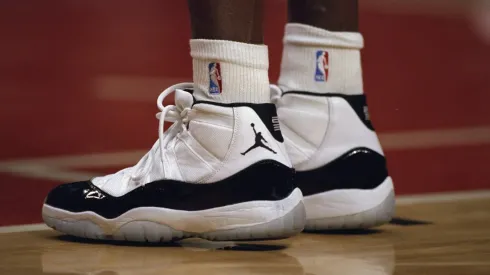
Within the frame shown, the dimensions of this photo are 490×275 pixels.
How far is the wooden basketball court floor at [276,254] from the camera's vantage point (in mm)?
918

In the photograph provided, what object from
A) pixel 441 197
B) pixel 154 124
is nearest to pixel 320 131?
pixel 154 124

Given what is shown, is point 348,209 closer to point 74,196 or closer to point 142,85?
point 74,196

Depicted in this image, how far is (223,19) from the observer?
41.8 inches

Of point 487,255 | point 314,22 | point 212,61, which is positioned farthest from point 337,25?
point 487,255

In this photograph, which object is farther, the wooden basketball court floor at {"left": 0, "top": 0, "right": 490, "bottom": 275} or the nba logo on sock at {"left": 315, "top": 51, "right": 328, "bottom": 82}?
the nba logo on sock at {"left": 315, "top": 51, "right": 328, "bottom": 82}

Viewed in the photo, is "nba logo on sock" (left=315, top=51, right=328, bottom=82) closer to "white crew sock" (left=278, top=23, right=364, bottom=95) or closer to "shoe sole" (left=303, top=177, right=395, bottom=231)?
"white crew sock" (left=278, top=23, right=364, bottom=95)

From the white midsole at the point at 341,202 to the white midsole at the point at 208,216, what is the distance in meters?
0.16

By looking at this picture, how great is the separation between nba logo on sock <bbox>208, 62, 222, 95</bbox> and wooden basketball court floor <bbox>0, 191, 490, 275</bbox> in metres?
0.21

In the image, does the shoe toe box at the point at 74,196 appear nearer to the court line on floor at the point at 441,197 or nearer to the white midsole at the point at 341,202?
the white midsole at the point at 341,202

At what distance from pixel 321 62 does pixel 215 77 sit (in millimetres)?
249

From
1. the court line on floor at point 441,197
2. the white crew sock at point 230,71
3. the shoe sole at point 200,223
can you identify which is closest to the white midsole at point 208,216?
the shoe sole at point 200,223

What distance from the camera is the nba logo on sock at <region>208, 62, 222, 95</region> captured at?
1.06 metres

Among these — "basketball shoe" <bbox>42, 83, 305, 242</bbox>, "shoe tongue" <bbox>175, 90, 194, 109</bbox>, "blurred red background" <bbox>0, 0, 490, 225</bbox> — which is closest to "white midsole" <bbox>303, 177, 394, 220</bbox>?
"basketball shoe" <bbox>42, 83, 305, 242</bbox>

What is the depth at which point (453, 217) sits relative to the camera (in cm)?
147
